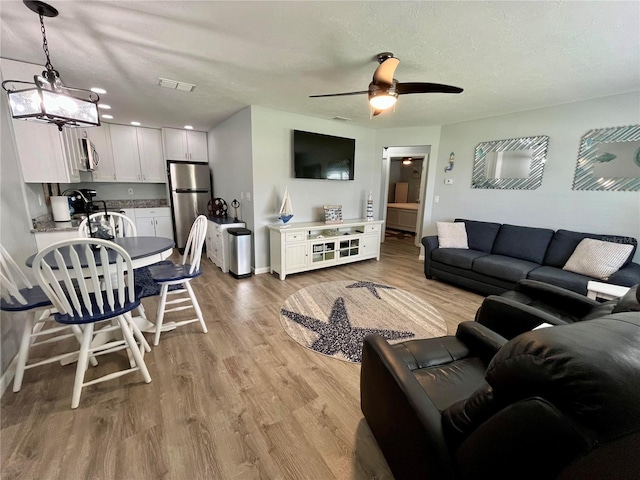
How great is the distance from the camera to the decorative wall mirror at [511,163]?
3613 millimetres

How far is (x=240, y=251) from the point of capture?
382 cm

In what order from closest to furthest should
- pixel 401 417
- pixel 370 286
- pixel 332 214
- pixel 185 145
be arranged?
pixel 401 417 < pixel 370 286 < pixel 332 214 < pixel 185 145

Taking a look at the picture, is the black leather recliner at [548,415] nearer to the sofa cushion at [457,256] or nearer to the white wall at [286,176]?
the sofa cushion at [457,256]

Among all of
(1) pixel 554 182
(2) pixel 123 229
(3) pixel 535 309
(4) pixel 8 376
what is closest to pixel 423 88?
(3) pixel 535 309

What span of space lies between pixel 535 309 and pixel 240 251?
3.34 meters

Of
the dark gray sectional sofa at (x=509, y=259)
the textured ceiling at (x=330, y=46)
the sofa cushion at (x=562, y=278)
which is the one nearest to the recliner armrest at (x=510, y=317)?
the sofa cushion at (x=562, y=278)

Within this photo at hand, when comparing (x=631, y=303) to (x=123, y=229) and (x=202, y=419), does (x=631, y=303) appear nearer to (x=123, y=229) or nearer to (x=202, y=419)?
(x=202, y=419)

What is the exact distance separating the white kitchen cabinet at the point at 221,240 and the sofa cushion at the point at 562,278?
3.94 meters

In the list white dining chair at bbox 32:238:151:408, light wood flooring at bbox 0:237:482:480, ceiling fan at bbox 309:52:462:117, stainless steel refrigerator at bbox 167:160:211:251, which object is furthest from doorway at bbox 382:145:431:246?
white dining chair at bbox 32:238:151:408

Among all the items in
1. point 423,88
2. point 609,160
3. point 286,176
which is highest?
point 423,88

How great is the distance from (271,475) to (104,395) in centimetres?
126

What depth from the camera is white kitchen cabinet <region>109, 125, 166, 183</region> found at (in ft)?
15.9

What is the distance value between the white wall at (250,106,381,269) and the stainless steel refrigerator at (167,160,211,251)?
2.01 metres

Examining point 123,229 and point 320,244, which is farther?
point 320,244
